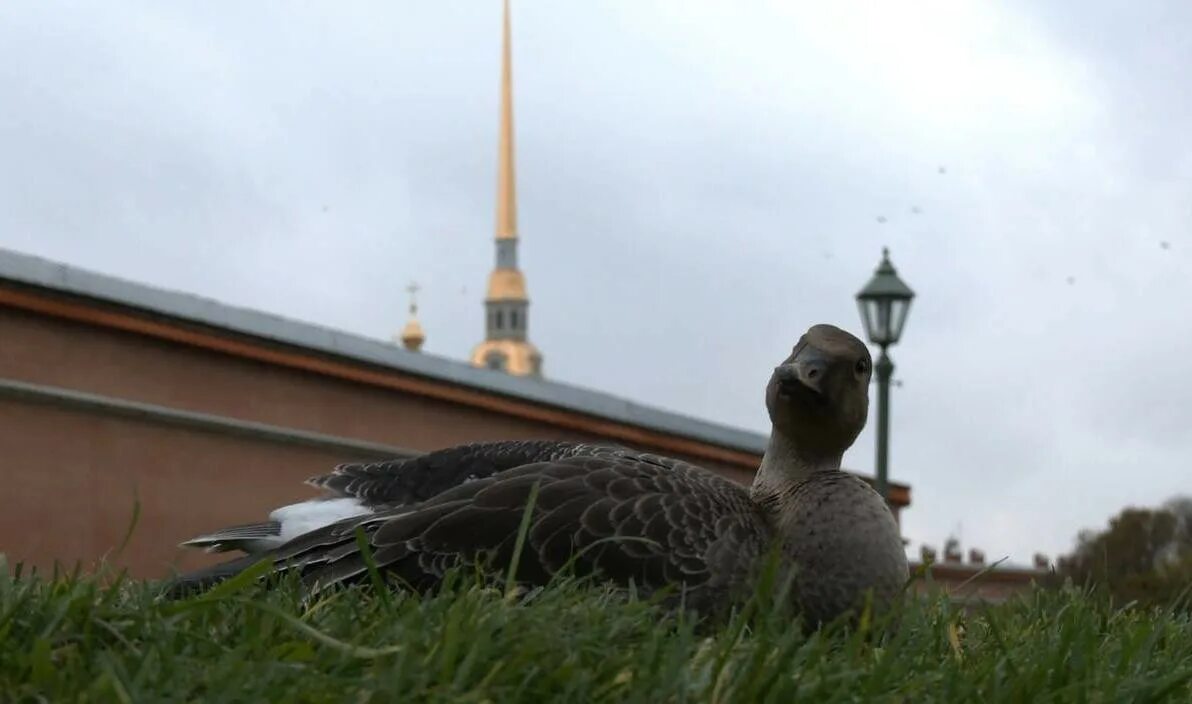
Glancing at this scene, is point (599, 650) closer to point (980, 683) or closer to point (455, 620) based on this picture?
point (455, 620)

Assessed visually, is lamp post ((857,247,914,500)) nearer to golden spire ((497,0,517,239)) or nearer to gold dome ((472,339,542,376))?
golden spire ((497,0,517,239))

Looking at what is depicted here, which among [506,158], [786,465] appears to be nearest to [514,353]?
[506,158]

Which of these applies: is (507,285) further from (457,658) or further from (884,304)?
(457,658)

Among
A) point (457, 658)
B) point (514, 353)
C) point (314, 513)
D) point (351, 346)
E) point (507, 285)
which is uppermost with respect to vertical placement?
point (507, 285)

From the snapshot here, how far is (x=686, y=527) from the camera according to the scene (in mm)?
3943

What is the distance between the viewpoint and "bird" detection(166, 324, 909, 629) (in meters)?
3.86

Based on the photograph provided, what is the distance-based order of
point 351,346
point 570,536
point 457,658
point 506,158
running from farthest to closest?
point 506,158 → point 351,346 → point 570,536 → point 457,658

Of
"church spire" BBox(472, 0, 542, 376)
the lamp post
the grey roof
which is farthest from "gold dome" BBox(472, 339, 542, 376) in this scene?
the lamp post

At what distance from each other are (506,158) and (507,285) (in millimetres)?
62934

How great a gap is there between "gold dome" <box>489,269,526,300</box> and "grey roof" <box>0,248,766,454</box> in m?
143

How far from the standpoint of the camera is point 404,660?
257 centimetres

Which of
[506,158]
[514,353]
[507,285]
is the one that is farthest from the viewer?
[507,285]

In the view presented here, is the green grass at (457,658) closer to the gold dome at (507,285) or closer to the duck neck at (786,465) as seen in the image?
the duck neck at (786,465)

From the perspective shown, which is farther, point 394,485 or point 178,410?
point 178,410
